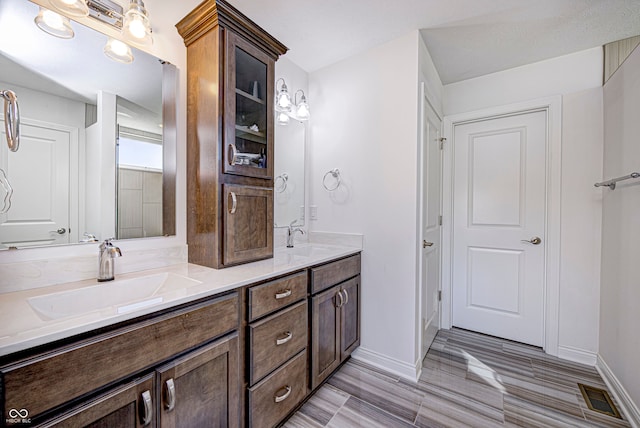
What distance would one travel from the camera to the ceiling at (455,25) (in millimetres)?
1610

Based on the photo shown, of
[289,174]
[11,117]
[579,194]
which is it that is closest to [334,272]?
[289,174]

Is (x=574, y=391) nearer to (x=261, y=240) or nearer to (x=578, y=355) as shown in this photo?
(x=578, y=355)

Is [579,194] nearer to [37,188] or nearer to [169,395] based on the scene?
[169,395]

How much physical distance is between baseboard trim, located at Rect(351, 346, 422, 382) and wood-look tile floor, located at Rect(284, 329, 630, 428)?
0.04 meters

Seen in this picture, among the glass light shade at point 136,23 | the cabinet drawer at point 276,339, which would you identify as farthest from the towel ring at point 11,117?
the cabinet drawer at point 276,339

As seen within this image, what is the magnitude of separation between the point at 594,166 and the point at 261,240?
2537 mm

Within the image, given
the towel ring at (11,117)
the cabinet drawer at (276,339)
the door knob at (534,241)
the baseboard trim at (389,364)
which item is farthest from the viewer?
the door knob at (534,241)

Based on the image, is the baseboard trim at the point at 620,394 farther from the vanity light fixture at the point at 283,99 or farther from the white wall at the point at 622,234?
the vanity light fixture at the point at 283,99

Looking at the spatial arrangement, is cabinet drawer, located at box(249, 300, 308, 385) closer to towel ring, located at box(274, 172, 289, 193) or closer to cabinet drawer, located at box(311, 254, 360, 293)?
cabinet drawer, located at box(311, 254, 360, 293)

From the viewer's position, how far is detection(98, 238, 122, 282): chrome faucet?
3.82ft

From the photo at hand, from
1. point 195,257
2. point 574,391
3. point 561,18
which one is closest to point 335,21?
point 561,18

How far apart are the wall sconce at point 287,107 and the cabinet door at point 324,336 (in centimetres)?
139

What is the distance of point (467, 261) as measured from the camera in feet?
8.52

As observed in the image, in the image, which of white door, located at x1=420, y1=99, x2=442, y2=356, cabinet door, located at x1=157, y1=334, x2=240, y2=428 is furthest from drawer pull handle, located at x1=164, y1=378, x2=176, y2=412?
white door, located at x1=420, y1=99, x2=442, y2=356
